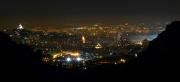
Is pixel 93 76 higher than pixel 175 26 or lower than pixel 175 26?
lower

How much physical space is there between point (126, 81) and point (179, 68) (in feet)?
8.55

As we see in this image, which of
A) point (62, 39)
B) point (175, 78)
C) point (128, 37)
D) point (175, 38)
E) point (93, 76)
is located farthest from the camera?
point (128, 37)

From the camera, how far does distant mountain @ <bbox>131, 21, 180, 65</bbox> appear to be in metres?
19.7

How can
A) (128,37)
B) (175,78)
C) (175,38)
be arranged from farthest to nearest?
(128,37) < (175,38) < (175,78)

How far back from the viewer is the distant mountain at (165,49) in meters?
19.7

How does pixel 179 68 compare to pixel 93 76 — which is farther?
pixel 93 76

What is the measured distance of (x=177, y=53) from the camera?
1956 centimetres

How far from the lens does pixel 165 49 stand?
2059 cm

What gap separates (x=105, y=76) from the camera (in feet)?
71.4

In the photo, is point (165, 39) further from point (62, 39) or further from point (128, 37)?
point (128, 37)

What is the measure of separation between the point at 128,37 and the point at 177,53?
6605 centimetres

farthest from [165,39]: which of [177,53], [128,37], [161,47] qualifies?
[128,37]

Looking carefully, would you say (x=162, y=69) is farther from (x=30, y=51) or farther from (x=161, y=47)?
(x=30, y=51)

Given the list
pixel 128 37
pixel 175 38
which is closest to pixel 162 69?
pixel 175 38
